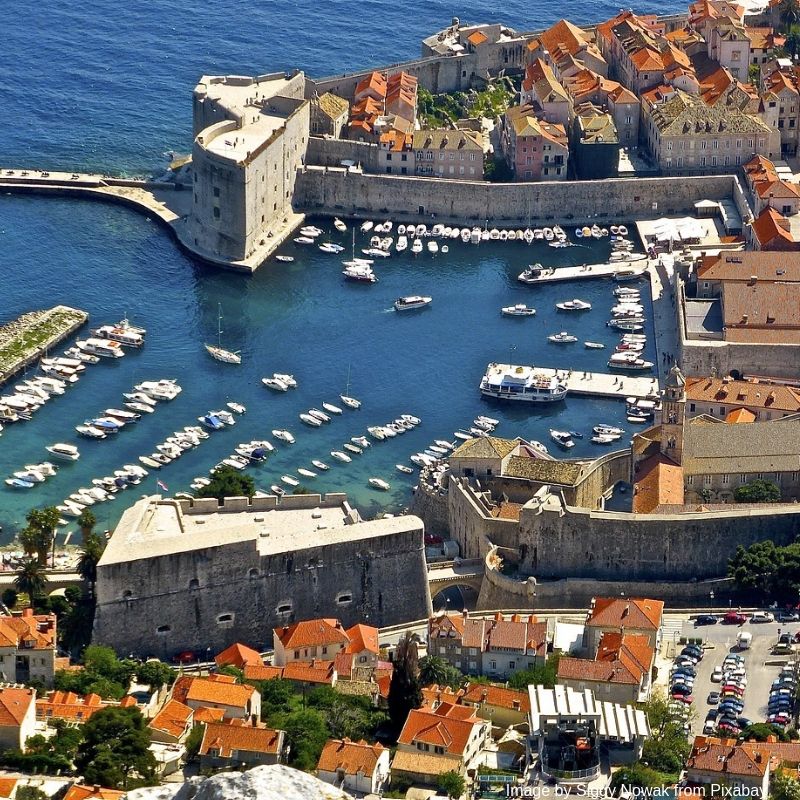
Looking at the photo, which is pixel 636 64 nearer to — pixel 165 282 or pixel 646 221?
pixel 646 221

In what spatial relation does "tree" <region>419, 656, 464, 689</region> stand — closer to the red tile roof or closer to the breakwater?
the red tile roof

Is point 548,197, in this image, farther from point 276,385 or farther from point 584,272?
point 276,385

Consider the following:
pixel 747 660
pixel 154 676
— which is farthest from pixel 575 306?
pixel 154 676

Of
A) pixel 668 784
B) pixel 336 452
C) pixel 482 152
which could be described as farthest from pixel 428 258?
pixel 668 784

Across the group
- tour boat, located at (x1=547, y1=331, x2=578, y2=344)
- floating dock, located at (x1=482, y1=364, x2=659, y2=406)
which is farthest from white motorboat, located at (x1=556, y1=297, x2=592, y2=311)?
floating dock, located at (x1=482, y1=364, x2=659, y2=406)

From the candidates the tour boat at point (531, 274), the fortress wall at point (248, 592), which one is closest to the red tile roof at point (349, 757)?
the fortress wall at point (248, 592)

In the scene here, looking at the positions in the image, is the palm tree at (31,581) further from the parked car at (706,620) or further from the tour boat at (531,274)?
the tour boat at (531,274)
